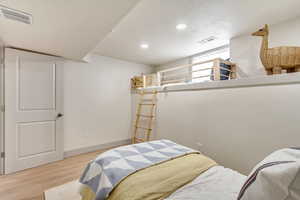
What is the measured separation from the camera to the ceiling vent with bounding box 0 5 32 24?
1.41 m

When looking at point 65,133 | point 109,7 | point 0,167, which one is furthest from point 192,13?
point 0,167

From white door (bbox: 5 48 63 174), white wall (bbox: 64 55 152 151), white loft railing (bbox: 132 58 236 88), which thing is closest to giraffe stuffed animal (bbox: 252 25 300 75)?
white loft railing (bbox: 132 58 236 88)

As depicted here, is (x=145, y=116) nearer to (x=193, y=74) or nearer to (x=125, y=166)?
(x=193, y=74)

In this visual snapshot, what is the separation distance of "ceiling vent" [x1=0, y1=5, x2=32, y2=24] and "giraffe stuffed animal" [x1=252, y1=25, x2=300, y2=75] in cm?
274

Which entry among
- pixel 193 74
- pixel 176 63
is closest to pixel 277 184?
pixel 193 74

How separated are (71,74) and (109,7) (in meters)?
2.25

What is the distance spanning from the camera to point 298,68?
66.4 inches

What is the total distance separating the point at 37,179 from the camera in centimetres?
222

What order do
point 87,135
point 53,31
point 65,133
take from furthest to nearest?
point 87,135 → point 65,133 → point 53,31

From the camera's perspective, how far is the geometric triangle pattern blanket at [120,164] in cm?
107

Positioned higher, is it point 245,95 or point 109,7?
point 109,7

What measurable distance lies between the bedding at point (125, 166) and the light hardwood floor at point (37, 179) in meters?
1.16

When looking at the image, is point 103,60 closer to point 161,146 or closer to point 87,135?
point 87,135

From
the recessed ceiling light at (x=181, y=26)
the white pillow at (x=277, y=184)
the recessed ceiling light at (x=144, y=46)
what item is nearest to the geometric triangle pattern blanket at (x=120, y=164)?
the white pillow at (x=277, y=184)
